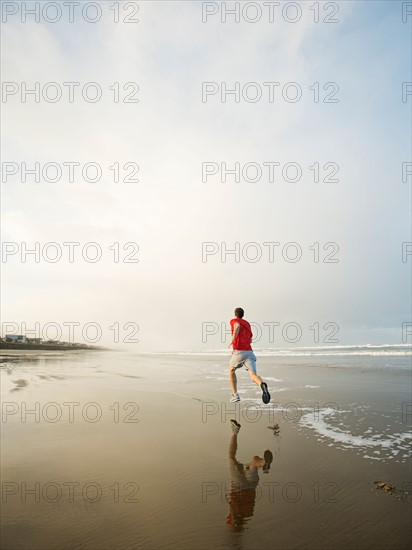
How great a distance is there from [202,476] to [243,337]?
5357mm

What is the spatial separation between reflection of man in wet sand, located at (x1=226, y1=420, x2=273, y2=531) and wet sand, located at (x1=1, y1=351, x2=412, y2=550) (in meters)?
0.01

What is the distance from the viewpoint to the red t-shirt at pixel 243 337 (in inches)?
362

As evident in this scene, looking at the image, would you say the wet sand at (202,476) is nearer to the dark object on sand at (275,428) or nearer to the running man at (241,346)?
the dark object on sand at (275,428)

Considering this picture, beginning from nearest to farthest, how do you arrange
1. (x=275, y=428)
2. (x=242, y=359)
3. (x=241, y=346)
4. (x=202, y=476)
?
(x=202, y=476), (x=275, y=428), (x=242, y=359), (x=241, y=346)

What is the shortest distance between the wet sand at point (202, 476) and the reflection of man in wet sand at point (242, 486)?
0.05 feet

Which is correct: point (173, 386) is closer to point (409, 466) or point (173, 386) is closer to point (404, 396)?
point (404, 396)

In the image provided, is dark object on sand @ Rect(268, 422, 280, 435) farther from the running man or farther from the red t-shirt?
the red t-shirt

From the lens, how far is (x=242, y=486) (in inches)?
148

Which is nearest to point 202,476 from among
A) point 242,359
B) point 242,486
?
point 242,486

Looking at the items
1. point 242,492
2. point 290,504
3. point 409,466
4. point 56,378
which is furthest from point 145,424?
point 56,378

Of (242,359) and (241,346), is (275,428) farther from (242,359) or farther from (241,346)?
(241,346)

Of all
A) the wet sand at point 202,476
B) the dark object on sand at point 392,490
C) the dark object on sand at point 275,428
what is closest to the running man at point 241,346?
the wet sand at point 202,476

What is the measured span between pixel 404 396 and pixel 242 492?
7.52m

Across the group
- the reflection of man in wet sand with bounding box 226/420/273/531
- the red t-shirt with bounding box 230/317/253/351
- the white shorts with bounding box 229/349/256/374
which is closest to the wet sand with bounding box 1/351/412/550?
the reflection of man in wet sand with bounding box 226/420/273/531
